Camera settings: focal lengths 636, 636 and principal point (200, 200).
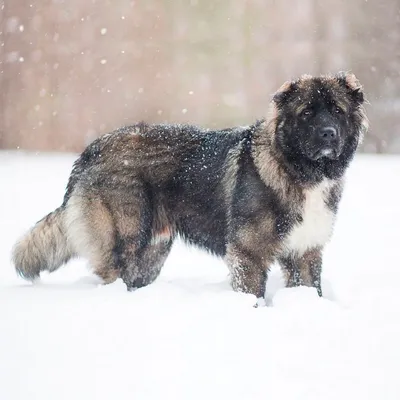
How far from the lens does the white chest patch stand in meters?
4.32

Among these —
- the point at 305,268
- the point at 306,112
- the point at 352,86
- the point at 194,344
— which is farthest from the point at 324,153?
the point at 194,344

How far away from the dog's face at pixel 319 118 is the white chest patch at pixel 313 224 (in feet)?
0.68

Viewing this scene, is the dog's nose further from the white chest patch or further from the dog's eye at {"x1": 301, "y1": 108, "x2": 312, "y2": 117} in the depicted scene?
the white chest patch

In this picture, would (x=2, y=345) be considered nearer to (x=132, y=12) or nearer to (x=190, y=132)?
(x=190, y=132)

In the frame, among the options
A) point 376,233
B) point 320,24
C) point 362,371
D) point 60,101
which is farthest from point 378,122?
point 362,371

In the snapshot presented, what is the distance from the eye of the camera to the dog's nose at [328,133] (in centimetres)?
425

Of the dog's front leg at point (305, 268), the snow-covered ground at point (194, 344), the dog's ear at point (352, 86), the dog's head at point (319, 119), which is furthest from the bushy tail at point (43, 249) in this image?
the dog's ear at point (352, 86)

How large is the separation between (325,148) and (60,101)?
13393 mm

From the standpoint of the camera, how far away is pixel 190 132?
488 cm

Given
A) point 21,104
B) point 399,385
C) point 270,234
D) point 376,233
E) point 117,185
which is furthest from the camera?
point 21,104

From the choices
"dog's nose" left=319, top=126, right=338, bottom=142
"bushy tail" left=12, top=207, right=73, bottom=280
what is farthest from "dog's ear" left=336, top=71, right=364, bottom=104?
"bushy tail" left=12, top=207, right=73, bottom=280

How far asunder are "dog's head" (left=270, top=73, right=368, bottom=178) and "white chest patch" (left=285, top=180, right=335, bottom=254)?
0.20m

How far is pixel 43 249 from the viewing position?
4.69 m

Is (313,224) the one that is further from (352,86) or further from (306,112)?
(352,86)
